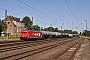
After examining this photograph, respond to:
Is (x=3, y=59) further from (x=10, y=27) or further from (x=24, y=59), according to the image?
(x=10, y=27)

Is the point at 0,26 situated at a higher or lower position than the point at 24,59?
higher

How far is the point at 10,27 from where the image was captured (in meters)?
107

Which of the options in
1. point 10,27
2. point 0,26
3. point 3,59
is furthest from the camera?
point 10,27

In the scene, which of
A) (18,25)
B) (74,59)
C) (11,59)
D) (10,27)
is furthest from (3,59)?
(18,25)

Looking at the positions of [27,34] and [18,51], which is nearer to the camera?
[18,51]

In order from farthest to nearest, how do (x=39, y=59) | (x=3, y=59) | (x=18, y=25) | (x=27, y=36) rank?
1. (x=18, y=25)
2. (x=27, y=36)
3. (x=39, y=59)
4. (x=3, y=59)

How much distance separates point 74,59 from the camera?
1548cm

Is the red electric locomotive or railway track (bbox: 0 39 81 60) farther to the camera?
the red electric locomotive

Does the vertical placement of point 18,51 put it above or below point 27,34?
below

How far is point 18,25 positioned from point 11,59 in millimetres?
103627

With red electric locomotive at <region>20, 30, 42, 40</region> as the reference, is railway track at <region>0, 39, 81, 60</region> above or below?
below

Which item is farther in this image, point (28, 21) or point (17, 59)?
point (28, 21)

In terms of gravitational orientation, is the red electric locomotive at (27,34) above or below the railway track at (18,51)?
above

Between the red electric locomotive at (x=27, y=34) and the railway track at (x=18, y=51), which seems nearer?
the railway track at (x=18, y=51)
